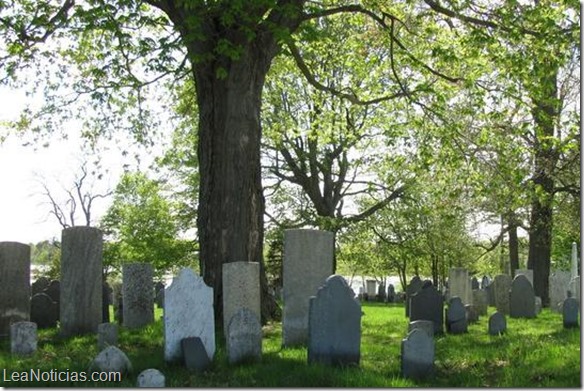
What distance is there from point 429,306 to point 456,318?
1.81 ft

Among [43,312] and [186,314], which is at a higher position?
[186,314]

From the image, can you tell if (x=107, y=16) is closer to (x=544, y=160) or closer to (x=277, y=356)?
(x=277, y=356)

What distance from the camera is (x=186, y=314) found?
788 centimetres

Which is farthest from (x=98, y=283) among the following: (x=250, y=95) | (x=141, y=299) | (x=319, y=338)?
(x=319, y=338)

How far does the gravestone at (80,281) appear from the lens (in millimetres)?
10734

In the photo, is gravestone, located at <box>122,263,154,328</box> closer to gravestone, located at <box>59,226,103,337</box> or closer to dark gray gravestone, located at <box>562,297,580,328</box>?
gravestone, located at <box>59,226,103,337</box>

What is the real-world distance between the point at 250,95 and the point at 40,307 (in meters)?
5.55

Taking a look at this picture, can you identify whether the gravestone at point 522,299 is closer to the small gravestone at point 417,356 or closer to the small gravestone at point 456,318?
the small gravestone at point 456,318

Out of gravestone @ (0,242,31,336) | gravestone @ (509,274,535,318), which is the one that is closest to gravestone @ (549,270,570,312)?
gravestone @ (509,274,535,318)

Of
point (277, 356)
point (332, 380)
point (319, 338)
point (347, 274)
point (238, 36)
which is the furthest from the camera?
point (347, 274)

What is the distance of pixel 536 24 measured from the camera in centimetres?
1152

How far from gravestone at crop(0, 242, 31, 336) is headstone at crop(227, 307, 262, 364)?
209 inches

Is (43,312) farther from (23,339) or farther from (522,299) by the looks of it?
(522,299)

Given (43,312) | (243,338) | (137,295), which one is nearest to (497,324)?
(243,338)
